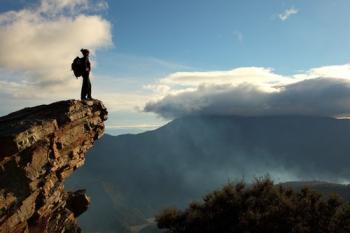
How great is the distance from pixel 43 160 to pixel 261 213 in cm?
2053

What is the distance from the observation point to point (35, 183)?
93.9 ft

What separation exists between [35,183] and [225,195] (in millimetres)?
23252

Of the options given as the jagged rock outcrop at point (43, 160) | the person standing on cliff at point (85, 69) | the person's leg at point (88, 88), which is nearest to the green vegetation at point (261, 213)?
the jagged rock outcrop at point (43, 160)

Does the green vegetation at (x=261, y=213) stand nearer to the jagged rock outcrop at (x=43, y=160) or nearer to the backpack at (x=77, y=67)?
the jagged rock outcrop at (x=43, y=160)

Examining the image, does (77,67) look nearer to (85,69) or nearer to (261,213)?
(85,69)

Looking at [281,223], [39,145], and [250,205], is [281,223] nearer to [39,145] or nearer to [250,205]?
[250,205]

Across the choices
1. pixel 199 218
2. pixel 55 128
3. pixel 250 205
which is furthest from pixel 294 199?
pixel 55 128

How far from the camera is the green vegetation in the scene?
40.2 metres

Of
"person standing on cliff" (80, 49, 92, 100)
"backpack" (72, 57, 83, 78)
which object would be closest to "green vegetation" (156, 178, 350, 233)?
"person standing on cliff" (80, 49, 92, 100)

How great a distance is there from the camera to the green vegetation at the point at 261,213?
4016 cm

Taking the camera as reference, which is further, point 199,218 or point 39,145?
point 199,218

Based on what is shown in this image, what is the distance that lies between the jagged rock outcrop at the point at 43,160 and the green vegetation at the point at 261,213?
12.1 meters

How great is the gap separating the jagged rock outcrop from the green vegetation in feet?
39.6

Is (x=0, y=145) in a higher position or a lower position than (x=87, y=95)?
lower
